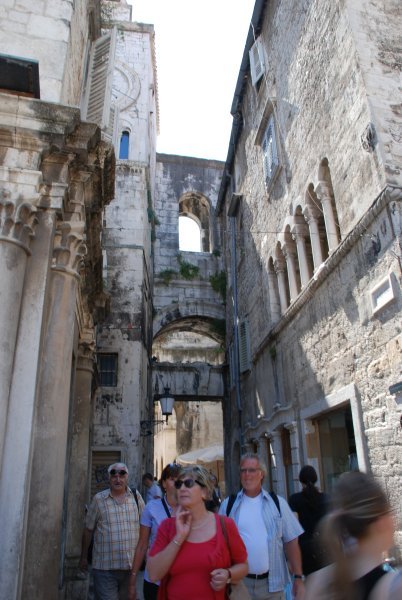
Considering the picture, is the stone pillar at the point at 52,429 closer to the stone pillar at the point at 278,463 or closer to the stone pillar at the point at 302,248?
the stone pillar at the point at 302,248

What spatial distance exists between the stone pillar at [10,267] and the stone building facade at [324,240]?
161 inches

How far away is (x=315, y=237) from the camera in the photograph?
9.02 m

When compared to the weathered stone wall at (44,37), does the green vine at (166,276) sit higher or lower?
higher

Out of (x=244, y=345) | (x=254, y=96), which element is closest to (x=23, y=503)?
(x=244, y=345)

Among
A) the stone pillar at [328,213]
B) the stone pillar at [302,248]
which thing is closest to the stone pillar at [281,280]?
the stone pillar at [302,248]

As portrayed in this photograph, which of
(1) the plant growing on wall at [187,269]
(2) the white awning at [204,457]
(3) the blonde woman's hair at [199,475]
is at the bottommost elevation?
(3) the blonde woman's hair at [199,475]

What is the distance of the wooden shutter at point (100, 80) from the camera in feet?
21.0

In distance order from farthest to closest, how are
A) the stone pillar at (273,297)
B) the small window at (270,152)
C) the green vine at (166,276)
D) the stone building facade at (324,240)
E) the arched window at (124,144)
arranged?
the green vine at (166,276), the arched window at (124,144), the stone pillar at (273,297), the small window at (270,152), the stone building facade at (324,240)

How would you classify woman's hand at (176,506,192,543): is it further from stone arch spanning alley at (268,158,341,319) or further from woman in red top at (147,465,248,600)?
stone arch spanning alley at (268,158,341,319)

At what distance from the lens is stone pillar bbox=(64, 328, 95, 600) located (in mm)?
6543

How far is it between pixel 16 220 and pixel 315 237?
613 centimetres

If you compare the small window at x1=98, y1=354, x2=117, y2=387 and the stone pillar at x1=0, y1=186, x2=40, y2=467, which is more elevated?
the small window at x1=98, y1=354, x2=117, y2=387

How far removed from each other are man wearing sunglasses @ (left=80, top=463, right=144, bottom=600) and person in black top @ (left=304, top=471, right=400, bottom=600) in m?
3.04

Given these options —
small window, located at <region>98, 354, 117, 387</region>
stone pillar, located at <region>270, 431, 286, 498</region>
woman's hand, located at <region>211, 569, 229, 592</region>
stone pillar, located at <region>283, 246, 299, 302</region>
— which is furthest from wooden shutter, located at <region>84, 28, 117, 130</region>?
stone pillar, located at <region>270, 431, 286, 498</region>
